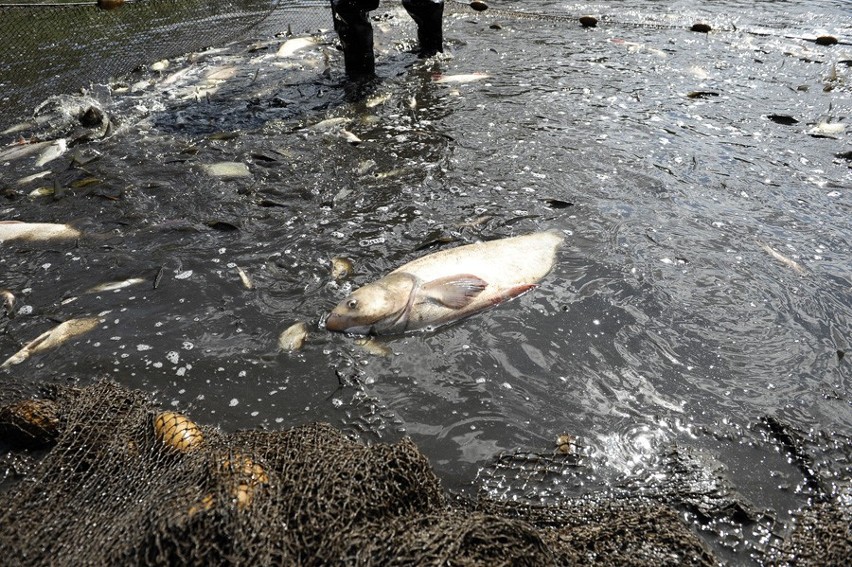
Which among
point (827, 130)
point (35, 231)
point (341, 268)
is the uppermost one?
point (827, 130)

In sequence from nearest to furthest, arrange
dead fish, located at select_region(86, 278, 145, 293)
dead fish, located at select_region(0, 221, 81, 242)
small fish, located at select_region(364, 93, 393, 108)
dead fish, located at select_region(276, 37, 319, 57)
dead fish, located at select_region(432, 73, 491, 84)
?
dead fish, located at select_region(86, 278, 145, 293) → dead fish, located at select_region(0, 221, 81, 242) → small fish, located at select_region(364, 93, 393, 108) → dead fish, located at select_region(432, 73, 491, 84) → dead fish, located at select_region(276, 37, 319, 57)

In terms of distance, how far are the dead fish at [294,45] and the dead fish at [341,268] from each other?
7.09 metres

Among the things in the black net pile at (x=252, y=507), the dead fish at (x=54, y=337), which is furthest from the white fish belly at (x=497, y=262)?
the dead fish at (x=54, y=337)

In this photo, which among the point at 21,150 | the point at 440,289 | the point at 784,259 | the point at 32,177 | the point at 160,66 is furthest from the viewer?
the point at 160,66

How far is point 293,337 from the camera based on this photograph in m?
4.49

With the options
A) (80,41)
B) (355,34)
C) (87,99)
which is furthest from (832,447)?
(80,41)

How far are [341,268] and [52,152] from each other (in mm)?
4528

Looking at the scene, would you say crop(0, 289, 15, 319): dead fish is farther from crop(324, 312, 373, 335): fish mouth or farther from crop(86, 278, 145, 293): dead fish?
crop(324, 312, 373, 335): fish mouth

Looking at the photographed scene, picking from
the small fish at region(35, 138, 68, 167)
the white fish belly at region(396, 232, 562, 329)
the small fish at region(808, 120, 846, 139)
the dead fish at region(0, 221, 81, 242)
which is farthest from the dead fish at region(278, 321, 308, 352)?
the small fish at region(808, 120, 846, 139)

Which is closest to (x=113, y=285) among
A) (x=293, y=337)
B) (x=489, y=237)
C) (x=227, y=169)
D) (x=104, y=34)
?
(x=293, y=337)

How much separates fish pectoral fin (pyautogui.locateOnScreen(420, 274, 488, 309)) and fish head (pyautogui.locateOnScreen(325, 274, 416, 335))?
0.18 m

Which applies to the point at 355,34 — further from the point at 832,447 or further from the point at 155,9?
the point at 832,447

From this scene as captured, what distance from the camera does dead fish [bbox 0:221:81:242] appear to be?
5617 millimetres

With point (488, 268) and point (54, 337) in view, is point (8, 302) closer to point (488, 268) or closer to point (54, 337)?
point (54, 337)
